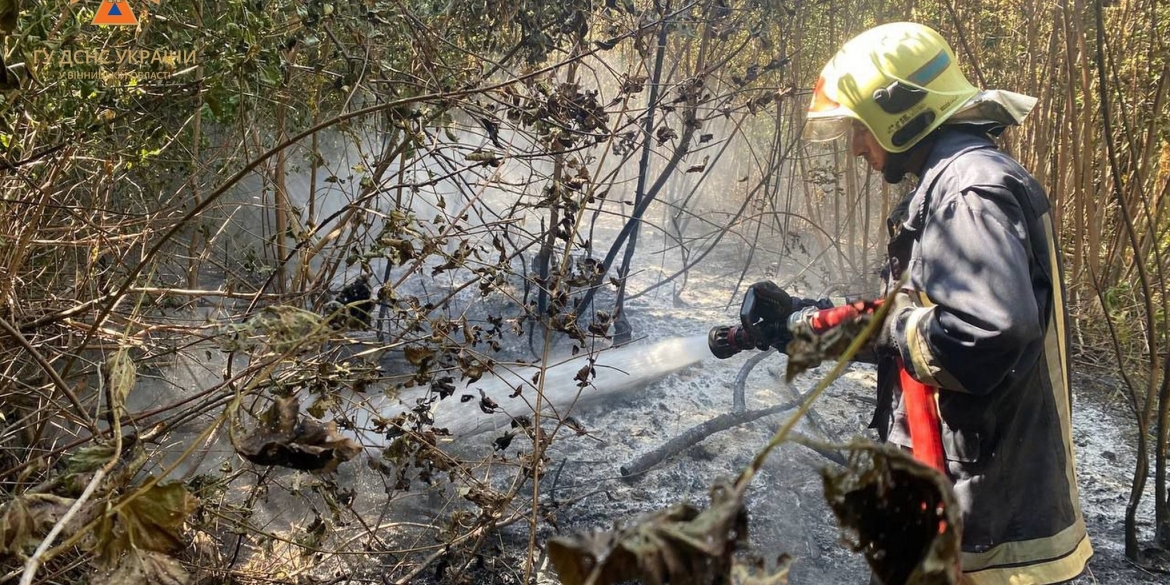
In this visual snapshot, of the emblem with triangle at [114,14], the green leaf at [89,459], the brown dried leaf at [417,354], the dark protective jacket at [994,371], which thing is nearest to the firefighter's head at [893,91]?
the dark protective jacket at [994,371]

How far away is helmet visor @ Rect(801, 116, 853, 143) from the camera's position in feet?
7.08

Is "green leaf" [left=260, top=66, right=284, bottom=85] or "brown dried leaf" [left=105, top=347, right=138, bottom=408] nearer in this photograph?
"brown dried leaf" [left=105, top=347, right=138, bottom=408]

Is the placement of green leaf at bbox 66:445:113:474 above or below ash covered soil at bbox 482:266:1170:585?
above

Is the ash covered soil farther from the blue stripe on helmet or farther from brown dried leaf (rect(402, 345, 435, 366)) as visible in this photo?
the blue stripe on helmet

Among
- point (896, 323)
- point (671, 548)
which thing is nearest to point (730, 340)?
point (896, 323)

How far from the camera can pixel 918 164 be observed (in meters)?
2.00

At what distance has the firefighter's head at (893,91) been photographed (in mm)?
1926

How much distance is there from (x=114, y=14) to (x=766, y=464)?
308cm

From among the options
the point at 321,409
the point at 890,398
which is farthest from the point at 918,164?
the point at 321,409

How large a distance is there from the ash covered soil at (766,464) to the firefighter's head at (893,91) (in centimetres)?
134

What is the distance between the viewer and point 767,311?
2.21 metres

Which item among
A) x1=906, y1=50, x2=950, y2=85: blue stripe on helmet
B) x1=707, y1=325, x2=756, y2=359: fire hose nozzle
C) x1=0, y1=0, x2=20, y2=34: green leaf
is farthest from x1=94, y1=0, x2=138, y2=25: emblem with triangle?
Answer: x1=906, y1=50, x2=950, y2=85: blue stripe on helmet

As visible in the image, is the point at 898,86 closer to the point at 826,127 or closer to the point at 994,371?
the point at 826,127

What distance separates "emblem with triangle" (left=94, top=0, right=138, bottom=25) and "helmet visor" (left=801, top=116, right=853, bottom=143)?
208cm
